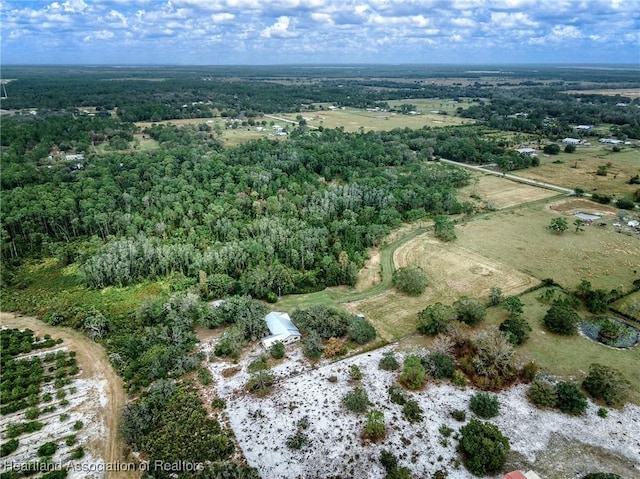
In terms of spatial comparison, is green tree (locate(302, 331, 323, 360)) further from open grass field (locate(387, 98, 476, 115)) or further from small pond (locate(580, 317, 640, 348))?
open grass field (locate(387, 98, 476, 115))

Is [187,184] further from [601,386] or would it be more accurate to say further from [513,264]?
[601,386]

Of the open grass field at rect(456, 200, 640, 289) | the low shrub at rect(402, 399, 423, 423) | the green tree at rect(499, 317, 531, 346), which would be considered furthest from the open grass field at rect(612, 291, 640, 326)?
the low shrub at rect(402, 399, 423, 423)

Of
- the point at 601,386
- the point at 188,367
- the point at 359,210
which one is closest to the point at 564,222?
the point at 359,210

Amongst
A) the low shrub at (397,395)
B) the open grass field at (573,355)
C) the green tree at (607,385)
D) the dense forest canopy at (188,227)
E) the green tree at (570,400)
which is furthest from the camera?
the dense forest canopy at (188,227)

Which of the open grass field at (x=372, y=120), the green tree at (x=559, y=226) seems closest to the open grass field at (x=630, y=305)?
the green tree at (x=559, y=226)

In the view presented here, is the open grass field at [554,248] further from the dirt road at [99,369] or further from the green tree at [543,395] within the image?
the dirt road at [99,369]
